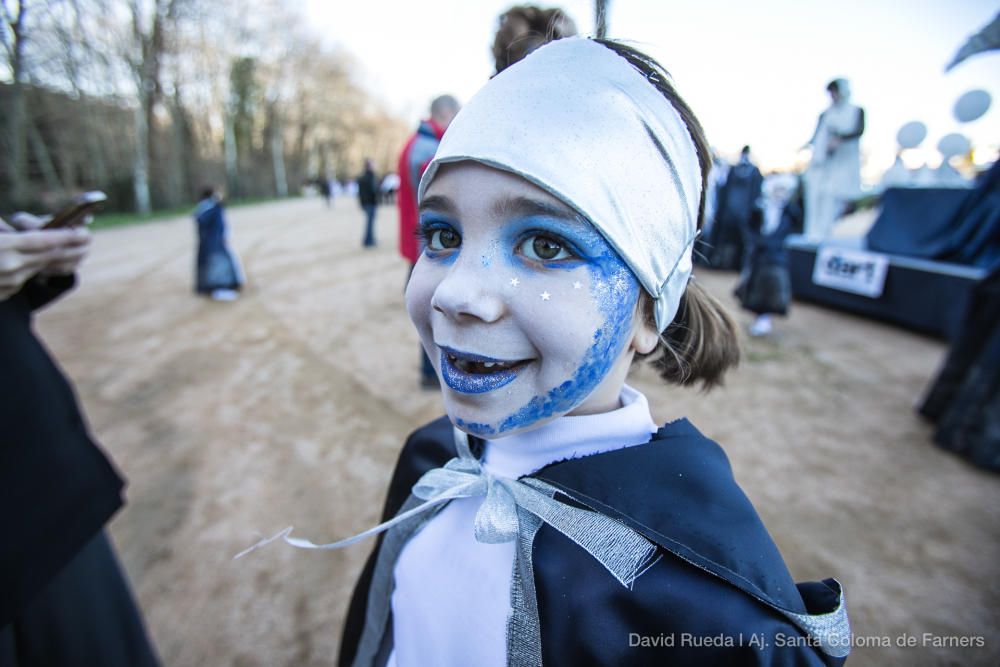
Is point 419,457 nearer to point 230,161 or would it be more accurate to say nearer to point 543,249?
point 543,249

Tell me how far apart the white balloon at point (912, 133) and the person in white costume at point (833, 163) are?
352 centimetres

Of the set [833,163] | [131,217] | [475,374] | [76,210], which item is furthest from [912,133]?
[131,217]

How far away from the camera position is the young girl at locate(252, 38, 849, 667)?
743 millimetres

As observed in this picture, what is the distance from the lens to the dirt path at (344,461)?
203 cm

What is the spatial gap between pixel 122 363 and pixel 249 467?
269 cm

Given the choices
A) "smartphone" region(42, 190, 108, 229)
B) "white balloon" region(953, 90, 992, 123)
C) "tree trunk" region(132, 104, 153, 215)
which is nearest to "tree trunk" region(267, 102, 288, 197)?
"tree trunk" region(132, 104, 153, 215)

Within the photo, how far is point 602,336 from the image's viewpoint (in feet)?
2.63

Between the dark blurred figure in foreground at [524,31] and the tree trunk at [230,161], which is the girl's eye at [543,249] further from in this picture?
the tree trunk at [230,161]

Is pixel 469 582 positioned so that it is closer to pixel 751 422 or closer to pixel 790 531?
pixel 790 531

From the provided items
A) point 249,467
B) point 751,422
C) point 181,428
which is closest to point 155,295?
point 181,428

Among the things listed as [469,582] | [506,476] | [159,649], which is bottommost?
[159,649]

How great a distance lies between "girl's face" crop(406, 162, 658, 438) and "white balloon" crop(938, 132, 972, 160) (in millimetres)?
11059

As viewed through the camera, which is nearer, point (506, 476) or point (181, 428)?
Result: point (506, 476)

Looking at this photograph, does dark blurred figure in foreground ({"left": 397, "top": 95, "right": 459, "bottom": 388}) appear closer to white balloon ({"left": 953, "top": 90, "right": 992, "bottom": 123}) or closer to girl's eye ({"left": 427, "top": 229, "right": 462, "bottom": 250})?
girl's eye ({"left": 427, "top": 229, "right": 462, "bottom": 250})
